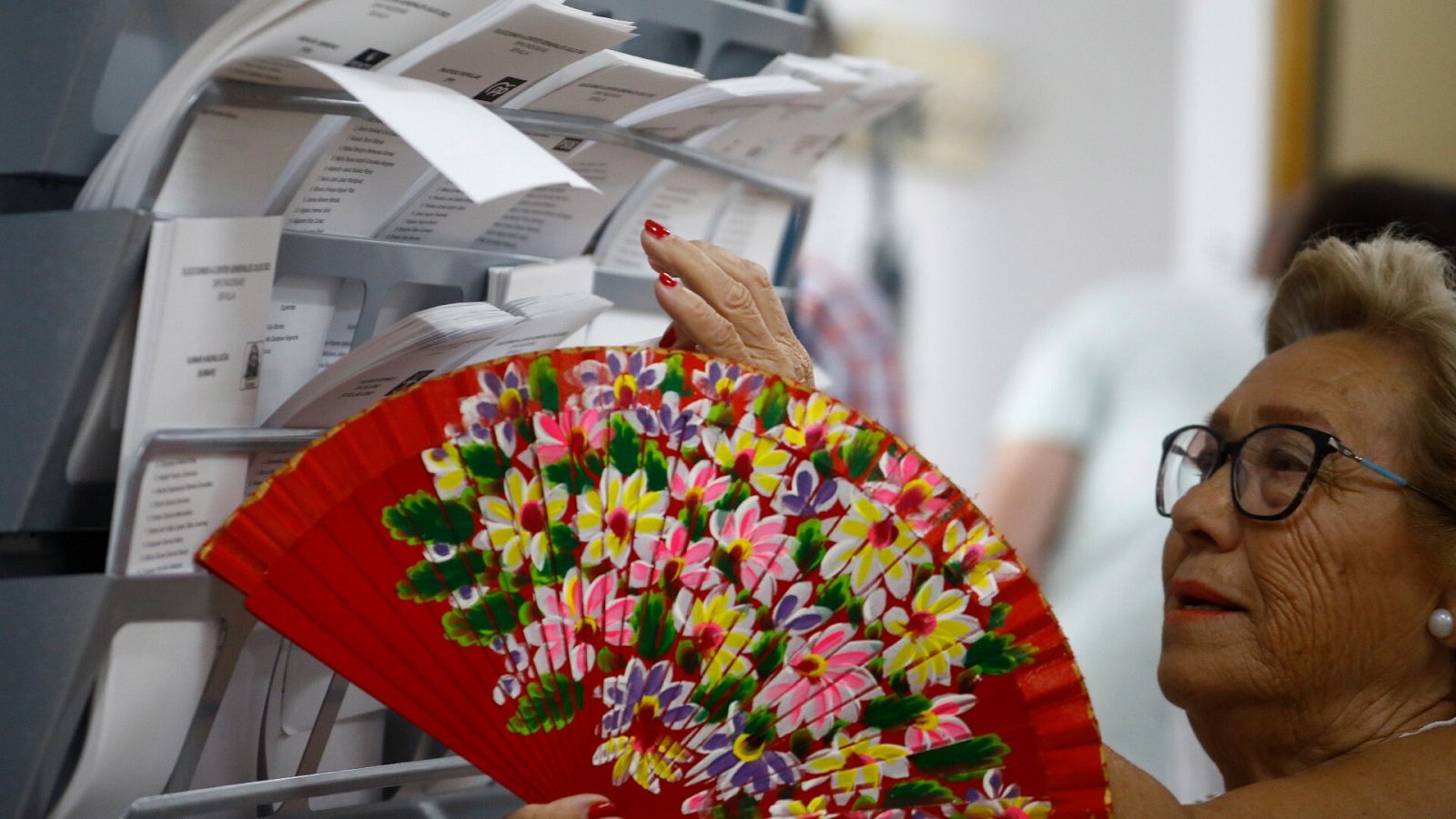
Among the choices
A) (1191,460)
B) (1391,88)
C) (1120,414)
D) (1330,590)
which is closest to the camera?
(1330,590)

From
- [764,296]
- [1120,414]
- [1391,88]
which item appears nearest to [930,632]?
[764,296]

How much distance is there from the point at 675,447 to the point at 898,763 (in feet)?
0.72

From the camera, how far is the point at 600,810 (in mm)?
779

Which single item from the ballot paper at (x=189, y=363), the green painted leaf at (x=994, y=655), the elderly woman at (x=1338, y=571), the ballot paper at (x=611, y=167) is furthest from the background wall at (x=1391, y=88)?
the ballot paper at (x=189, y=363)

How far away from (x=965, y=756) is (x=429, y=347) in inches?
15.1

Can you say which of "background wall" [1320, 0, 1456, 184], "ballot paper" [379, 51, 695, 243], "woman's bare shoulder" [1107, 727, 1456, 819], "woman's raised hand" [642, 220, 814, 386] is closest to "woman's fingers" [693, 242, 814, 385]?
"woman's raised hand" [642, 220, 814, 386]

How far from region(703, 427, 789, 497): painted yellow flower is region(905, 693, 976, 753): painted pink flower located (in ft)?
0.50

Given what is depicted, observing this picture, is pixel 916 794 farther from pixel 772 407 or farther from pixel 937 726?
pixel 772 407

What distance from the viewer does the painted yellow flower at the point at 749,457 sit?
2.57ft

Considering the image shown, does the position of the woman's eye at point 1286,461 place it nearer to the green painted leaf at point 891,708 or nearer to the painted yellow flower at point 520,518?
the green painted leaf at point 891,708

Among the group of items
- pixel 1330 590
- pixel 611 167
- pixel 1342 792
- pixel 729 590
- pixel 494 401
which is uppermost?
pixel 611 167

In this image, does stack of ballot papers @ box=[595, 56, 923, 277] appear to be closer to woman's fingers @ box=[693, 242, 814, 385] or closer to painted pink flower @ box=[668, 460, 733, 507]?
woman's fingers @ box=[693, 242, 814, 385]

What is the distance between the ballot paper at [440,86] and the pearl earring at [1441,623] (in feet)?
2.36

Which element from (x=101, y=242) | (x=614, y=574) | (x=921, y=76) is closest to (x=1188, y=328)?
(x=921, y=76)
